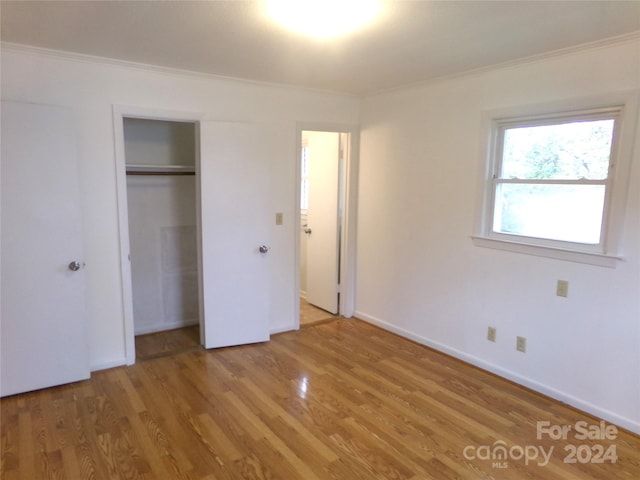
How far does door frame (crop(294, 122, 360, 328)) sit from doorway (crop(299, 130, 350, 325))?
0.04 meters

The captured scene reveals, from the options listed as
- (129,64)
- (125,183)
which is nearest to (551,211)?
(125,183)

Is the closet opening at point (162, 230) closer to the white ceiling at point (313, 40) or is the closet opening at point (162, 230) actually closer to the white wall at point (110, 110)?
the white wall at point (110, 110)

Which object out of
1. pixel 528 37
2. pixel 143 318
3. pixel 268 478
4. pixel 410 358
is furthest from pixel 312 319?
pixel 528 37

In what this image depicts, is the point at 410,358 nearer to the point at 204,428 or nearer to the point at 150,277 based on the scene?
the point at 204,428

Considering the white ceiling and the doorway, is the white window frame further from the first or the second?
the doorway

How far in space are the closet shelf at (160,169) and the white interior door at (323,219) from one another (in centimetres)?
137

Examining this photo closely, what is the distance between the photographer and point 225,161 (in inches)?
138

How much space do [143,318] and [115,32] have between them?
105 inches

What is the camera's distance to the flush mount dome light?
6.50 ft

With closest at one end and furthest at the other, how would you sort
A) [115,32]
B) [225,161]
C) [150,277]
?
[115,32]
[225,161]
[150,277]

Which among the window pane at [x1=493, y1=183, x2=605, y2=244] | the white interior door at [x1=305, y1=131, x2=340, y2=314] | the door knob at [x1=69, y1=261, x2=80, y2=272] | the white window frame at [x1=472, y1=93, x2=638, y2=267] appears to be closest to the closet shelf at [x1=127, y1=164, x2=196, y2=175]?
the door knob at [x1=69, y1=261, x2=80, y2=272]

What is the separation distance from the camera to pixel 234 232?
3.63 metres

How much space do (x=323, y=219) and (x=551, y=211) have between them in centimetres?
238

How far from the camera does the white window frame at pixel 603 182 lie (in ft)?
8.09
